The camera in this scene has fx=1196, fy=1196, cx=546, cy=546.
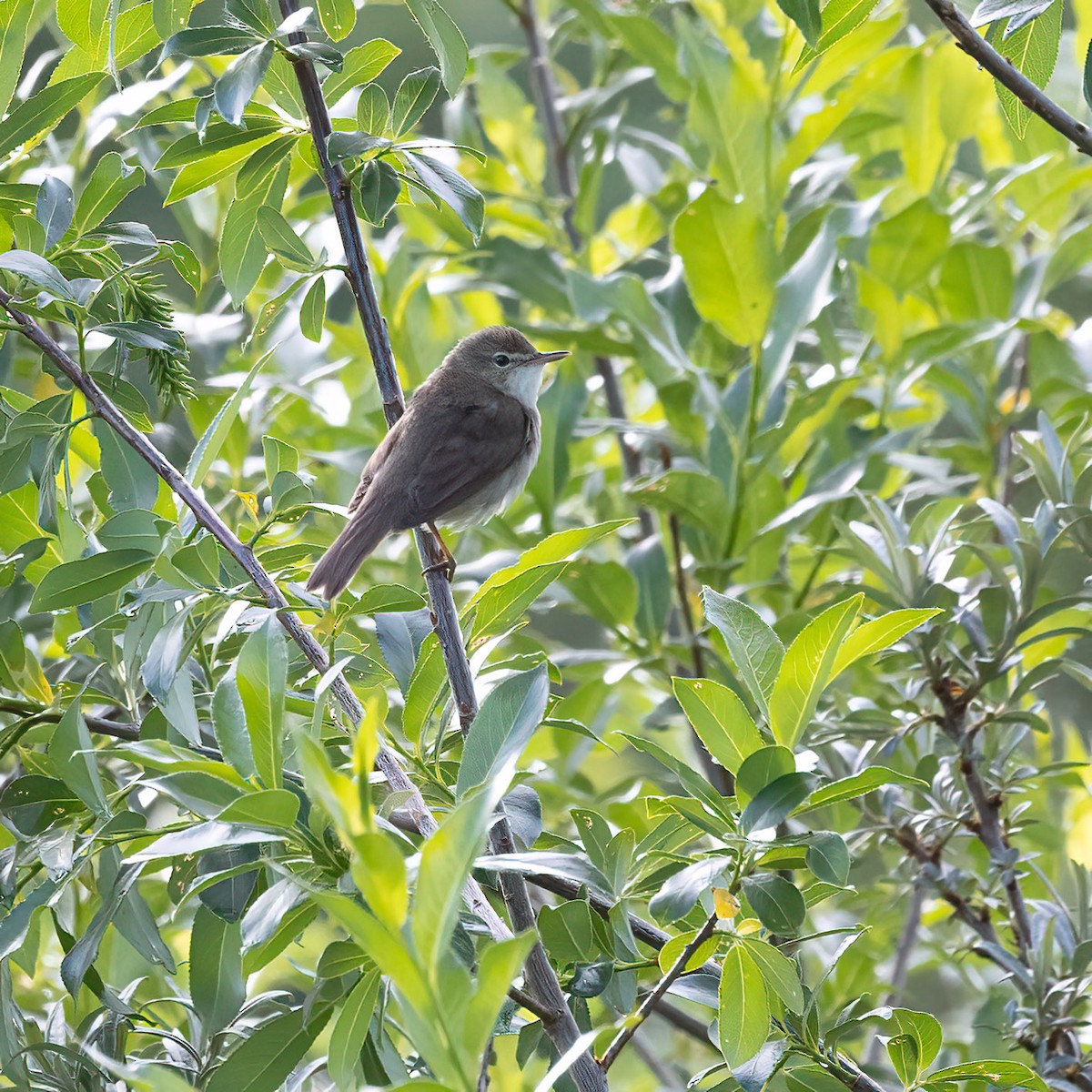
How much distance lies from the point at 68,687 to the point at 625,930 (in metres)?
0.91

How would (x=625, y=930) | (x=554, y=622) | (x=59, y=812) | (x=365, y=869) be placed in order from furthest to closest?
(x=554, y=622) → (x=59, y=812) → (x=625, y=930) → (x=365, y=869)

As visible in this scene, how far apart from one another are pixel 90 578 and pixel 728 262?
1475 mm

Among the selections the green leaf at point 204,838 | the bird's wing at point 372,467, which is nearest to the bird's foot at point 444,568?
the bird's wing at point 372,467

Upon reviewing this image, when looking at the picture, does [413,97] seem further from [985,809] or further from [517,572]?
[985,809]

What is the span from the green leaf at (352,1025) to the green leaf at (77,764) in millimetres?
444

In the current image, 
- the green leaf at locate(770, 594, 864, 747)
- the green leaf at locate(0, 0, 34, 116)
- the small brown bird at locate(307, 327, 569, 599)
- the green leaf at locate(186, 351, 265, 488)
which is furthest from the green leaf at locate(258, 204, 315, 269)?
the green leaf at locate(770, 594, 864, 747)

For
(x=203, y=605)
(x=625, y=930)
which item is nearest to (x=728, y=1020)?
(x=625, y=930)

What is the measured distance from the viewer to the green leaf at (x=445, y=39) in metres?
1.47

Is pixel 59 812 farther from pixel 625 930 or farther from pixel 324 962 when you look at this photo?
pixel 625 930

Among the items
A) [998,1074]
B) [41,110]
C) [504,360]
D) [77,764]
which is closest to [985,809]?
[998,1074]

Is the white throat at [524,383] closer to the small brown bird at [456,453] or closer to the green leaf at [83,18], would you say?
the small brown bird at [456,453]

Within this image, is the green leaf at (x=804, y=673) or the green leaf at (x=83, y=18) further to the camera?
the green leaf at (x=83, y=18)

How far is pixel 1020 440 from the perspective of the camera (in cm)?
192

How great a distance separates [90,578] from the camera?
4.72ft
